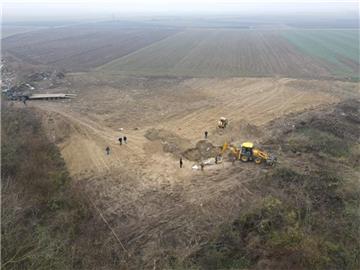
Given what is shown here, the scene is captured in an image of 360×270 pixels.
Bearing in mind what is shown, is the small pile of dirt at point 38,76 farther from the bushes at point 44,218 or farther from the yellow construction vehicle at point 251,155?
the yellow construction vehicle at point 251,155

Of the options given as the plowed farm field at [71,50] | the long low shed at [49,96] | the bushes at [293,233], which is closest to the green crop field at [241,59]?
the plowed farm field at [71,50]

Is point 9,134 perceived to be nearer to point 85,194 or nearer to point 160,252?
point 85,194

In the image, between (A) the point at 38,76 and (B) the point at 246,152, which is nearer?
(B) the point at 246,152

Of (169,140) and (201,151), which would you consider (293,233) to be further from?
(169,140)

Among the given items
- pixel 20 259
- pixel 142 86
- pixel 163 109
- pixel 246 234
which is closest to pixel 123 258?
A: pixel 20 259

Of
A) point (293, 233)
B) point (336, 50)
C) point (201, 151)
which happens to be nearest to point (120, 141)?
point (201, 151)

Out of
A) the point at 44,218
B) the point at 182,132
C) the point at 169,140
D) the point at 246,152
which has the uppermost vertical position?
the point at 246,152
